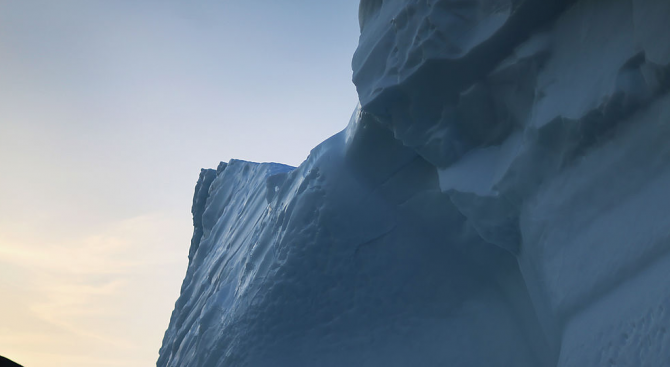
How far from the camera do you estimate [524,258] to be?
2.52 metres

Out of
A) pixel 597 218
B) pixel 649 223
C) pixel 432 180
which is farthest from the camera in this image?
pixel 432 180

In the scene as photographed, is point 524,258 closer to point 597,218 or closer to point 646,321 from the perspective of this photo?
point 597,218

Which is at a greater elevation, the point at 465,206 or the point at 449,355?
the point at 465,206

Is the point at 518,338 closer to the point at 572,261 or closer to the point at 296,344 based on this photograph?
the point at 572,261

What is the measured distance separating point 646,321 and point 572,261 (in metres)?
0.44

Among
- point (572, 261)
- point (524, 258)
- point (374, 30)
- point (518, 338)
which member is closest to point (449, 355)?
point (518, 338)

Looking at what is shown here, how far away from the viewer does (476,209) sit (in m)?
2.53

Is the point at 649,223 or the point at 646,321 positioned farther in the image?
the point at 649,223

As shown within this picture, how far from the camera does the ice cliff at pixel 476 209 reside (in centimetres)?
181

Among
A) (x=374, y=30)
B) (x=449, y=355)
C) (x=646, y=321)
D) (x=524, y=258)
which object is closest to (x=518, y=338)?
(x=449, y=355)

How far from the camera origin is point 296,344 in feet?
11.2

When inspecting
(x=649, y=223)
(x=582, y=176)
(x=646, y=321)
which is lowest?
(x=646, y=321)

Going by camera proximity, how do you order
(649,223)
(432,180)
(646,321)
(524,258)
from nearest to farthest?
(646,321) < (649,223) < (524,258) < (432,180)

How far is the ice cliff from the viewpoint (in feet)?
5.93
